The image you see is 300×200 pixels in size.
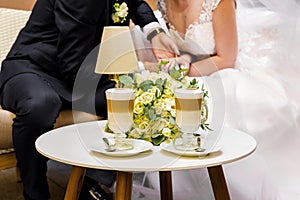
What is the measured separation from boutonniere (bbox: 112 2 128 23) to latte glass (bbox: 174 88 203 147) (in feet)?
2.91

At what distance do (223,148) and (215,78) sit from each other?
598 mm

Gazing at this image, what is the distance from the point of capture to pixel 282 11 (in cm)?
198

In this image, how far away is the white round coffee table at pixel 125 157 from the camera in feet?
3.96

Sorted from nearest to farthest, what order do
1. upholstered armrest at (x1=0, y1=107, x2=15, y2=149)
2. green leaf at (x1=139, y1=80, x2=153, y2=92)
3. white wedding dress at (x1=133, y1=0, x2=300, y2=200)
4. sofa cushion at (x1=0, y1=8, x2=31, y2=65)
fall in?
1. green leaf at (x1=139, y1=80, x2=153, y2=92)
2. white wedding dress at (x1=133, y1=0, x2=300, y2=200)
3. upholstered armrest at (x1=0, y1=107, x2=15, y2=149)
4. sofa cushion at (x1=0, y1=8, x2=31, y2=65)

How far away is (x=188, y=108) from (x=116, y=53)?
0.67 metres

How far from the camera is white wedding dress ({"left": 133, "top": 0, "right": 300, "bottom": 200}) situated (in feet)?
5.49

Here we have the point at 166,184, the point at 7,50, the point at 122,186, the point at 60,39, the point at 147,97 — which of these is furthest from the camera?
the point at 7,50

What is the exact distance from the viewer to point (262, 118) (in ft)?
5.68

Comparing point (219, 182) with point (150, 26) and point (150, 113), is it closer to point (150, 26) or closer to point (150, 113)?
point (150, 113)

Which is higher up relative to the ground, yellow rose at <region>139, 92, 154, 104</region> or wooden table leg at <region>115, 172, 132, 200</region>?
yellow rose at <region>139, 92, 154, 104</region>

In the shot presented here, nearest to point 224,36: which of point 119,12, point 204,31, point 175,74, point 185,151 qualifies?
point 204,31

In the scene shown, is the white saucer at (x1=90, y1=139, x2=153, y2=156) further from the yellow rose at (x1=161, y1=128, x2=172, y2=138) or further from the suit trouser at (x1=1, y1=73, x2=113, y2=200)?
the suit trouser at (x1=1, y1=73, x2=113, y2=200)

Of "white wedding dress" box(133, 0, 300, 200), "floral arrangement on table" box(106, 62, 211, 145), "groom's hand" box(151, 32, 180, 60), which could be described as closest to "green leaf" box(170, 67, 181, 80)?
"floral arrangement on table" box(106, 62, 211, 145)

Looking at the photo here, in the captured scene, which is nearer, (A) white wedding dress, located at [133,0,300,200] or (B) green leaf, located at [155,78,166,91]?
(B) green leaf, located at [155,78,166,91]
